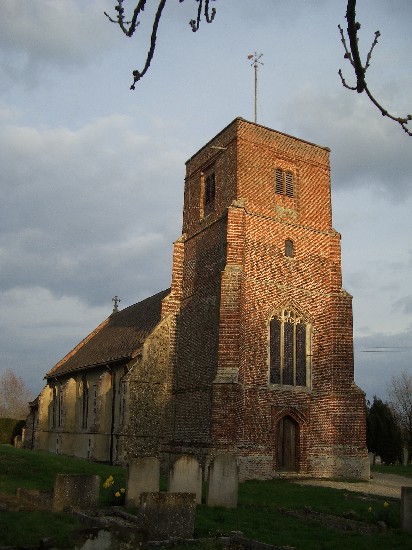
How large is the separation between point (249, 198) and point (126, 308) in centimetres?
1625

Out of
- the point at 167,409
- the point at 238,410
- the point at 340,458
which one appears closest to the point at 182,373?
the point at 167,409

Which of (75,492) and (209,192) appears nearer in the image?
(75,492)

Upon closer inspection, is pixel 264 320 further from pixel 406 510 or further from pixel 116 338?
pixel 406 510

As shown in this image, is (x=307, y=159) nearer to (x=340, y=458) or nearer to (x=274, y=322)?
(x=274, y=322)

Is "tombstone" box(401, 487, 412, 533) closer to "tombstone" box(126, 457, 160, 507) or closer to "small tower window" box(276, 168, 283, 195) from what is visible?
"tombstone" box(126, 457, 160, 507)

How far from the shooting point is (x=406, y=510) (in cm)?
1043

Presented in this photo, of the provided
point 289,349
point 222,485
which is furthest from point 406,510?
point 289,349

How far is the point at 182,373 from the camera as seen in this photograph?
2234 centimetres

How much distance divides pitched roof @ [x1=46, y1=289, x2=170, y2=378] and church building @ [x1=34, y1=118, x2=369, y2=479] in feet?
2.03

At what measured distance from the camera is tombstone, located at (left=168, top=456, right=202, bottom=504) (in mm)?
12461

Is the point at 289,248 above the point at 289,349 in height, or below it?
above

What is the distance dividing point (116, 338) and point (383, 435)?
17874 mm

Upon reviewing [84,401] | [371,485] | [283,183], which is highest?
[283,183]

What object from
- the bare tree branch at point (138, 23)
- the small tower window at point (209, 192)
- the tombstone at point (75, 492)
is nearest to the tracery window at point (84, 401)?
the small tower window at point (209, 192)
